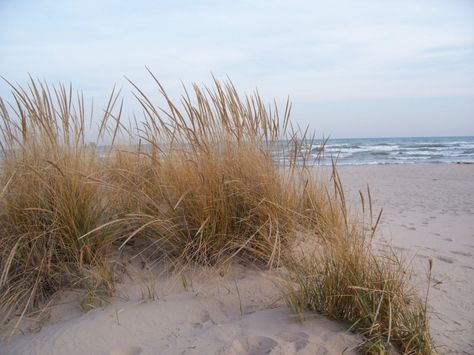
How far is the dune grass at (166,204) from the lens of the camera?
227 centimetres

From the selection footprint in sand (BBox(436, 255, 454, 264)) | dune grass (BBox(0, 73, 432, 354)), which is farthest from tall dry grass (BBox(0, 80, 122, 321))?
footprint in sand (BBox(436, 255, 454, 264))

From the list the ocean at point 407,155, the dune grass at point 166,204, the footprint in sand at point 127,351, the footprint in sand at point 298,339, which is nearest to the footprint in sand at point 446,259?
the dune grass at point 166,204

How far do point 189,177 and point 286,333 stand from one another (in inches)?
44.5

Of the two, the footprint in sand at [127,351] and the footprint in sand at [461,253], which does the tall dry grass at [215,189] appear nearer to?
the footprint in sand at [127,351]

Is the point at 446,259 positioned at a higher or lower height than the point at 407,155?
higher

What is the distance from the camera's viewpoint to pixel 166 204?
102 inches

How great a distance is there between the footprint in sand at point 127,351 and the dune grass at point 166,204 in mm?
477

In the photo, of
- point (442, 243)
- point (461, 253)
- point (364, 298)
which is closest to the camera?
point (364, 298)

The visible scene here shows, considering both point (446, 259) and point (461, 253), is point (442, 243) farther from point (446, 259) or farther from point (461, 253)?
point (446, 259)

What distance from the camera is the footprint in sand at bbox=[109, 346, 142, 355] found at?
1843 millimetres

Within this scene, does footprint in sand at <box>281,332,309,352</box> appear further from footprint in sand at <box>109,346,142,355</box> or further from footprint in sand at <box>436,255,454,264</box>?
footprint in sand at <box>436,255,454,264</box>

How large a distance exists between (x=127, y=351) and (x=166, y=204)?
97 centimetres

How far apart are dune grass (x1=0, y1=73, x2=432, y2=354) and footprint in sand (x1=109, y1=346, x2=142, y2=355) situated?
0.48m

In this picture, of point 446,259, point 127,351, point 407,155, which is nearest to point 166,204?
point 127,351
